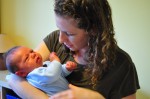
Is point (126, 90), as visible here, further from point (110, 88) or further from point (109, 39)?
point (109, 39)

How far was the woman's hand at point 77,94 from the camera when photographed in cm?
115

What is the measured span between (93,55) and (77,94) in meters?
0.20

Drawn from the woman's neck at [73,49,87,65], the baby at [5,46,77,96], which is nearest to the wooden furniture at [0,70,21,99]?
the baby at [5,46,77,96]

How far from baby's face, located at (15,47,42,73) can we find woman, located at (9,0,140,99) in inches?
3.3

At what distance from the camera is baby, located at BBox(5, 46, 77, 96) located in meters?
1.20

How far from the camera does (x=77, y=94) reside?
115 cm

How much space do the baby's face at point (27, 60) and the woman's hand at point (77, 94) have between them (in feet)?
0.77

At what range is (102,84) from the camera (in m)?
1.21

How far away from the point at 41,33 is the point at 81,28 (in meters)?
1.31

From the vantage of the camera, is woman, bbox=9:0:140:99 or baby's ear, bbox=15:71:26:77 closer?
woman, bbox=9:0:140:99

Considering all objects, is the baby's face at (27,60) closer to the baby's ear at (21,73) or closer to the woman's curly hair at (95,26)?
the baby's ear at (21,73)

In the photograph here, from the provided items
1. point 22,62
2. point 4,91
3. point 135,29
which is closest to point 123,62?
point 22,62

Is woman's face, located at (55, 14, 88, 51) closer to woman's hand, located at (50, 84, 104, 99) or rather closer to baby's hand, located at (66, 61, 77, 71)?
baby's hand, located at (66, 61, 77, 71)

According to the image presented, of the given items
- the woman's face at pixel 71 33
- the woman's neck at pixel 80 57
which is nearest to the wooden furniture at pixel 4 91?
the woman's neck at pixel 80 57
